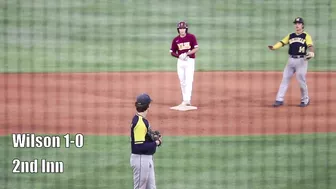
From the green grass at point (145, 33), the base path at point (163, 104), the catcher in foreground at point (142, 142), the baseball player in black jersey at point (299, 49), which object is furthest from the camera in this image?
the green grass at point (145, 33)

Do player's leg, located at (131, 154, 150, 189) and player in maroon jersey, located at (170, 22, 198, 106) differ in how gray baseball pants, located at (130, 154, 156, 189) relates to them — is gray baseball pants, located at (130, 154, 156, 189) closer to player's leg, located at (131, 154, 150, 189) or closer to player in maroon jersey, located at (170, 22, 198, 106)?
player's leg, located at (131, 154, 150, 189)

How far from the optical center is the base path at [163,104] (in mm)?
12914

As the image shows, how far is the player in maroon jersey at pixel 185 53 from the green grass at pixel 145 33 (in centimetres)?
488

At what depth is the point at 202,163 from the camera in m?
11.0

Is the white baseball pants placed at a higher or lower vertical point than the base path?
higher

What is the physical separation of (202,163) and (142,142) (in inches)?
111

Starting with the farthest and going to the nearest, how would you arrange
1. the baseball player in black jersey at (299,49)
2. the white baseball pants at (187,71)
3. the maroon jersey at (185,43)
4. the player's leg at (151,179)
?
the white baseball pants at (187,71), the maroon jersey at (185,43), the baseball player in black jersey at (299,49), the player's leg at (151,179)

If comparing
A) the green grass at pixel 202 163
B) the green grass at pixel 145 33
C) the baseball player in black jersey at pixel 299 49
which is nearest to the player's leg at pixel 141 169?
the green grass at pixel 202 163

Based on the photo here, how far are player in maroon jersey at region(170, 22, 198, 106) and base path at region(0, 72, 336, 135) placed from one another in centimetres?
52

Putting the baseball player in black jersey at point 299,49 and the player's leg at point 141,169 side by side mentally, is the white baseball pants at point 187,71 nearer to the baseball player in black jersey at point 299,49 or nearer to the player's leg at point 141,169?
the baseball player in black jersey at point 299,49

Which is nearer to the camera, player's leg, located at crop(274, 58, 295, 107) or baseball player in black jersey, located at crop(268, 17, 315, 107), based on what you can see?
baseball player in black jersey, located at crop(268, 17, 315, 107)

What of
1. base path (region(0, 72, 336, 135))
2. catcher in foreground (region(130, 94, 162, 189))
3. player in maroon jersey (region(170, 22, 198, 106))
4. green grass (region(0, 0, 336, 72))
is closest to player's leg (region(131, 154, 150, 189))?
catcher in foreground (region(130, 94, 162, 189))

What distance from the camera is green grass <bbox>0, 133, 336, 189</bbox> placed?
10219 mm

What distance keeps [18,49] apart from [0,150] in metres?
9.41
